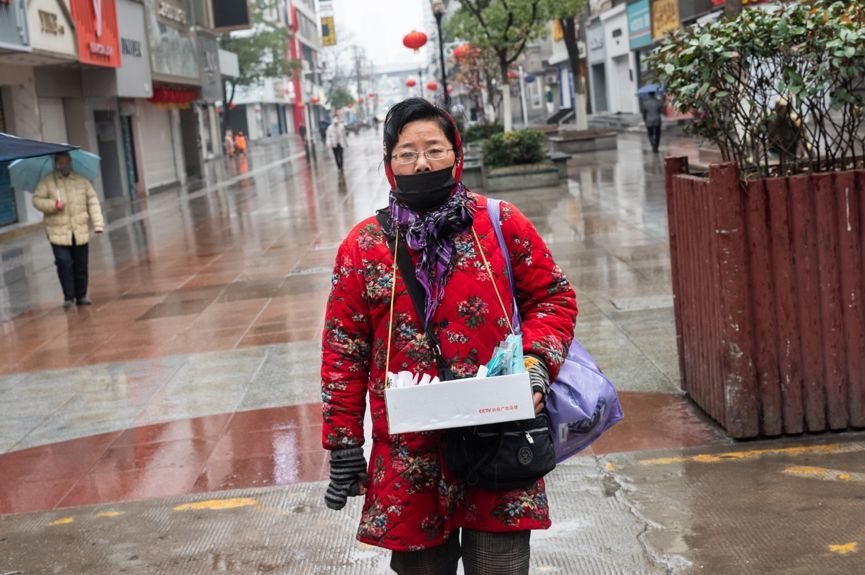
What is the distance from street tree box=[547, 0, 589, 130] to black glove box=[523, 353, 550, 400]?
97.4ft

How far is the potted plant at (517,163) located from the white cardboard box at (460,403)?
19.4 metres

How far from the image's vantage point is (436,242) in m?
3.24

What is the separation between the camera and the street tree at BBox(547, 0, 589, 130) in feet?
107

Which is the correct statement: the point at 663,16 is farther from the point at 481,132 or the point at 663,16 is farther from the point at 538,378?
the point at 538,378

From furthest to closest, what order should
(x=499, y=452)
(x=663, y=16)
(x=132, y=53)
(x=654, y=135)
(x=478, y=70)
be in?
1. (x=478, y=70)
2. (x=663, y=16)
3. (x=654, y=135)
4. (x=132, y=53)
5. (x=499, y=452)

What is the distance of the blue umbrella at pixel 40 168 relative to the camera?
1233 centimetres

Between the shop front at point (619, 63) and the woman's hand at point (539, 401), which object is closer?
the woman's hand at point (539, 401)

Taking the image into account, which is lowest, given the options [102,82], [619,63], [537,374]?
[537,374]

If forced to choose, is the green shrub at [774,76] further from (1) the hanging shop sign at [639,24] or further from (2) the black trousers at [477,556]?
(1) the hanging shop sign at [639,24]

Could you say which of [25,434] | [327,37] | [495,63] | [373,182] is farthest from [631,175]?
[327,37]

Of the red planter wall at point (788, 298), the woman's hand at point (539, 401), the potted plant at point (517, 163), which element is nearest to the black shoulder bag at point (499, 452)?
the woman's hand at point (539, 401)

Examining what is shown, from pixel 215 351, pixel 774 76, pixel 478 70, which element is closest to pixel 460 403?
pixel 774 76

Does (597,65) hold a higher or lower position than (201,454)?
higher

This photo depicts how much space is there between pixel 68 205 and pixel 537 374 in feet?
33.9
